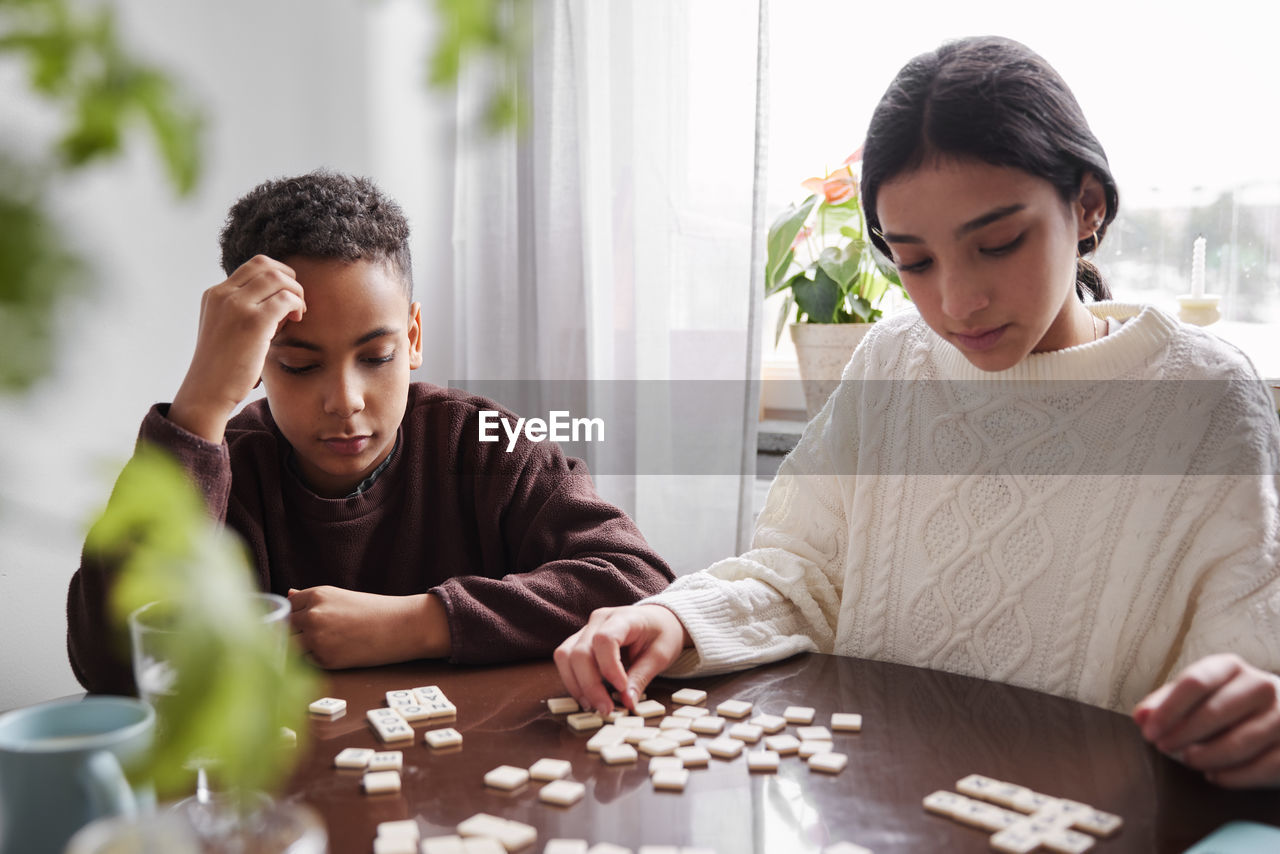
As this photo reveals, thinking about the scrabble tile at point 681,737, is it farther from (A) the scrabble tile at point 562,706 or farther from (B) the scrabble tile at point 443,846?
(B) the scrabble tile at point 443,846

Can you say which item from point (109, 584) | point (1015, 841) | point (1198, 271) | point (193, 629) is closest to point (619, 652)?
point (1015, 841)

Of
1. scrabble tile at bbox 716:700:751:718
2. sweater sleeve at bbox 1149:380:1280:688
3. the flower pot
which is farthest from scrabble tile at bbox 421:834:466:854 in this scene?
the flower pot

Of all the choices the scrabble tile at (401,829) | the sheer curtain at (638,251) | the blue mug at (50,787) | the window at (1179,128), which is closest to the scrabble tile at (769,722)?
the scrabble tile at (401,829)

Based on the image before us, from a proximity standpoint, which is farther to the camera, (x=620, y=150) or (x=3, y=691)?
(x=620, y=150)

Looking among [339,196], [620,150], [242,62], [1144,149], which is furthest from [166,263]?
[1144,149]

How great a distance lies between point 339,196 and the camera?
141cm

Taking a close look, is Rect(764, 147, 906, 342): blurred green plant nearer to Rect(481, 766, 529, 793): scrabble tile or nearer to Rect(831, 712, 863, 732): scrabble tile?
Rect(831, 712, 863, 732): scrabble tile

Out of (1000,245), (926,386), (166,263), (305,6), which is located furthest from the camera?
(305,6)

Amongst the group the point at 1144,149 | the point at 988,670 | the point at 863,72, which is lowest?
the point at 988,670

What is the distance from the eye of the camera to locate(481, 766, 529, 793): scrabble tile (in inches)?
30.4

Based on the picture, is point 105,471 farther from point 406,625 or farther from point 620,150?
point 620,150

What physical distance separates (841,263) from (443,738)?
4.73 feet

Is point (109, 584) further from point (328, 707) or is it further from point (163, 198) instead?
point (163, 198)

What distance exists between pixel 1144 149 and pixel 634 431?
128 cm
